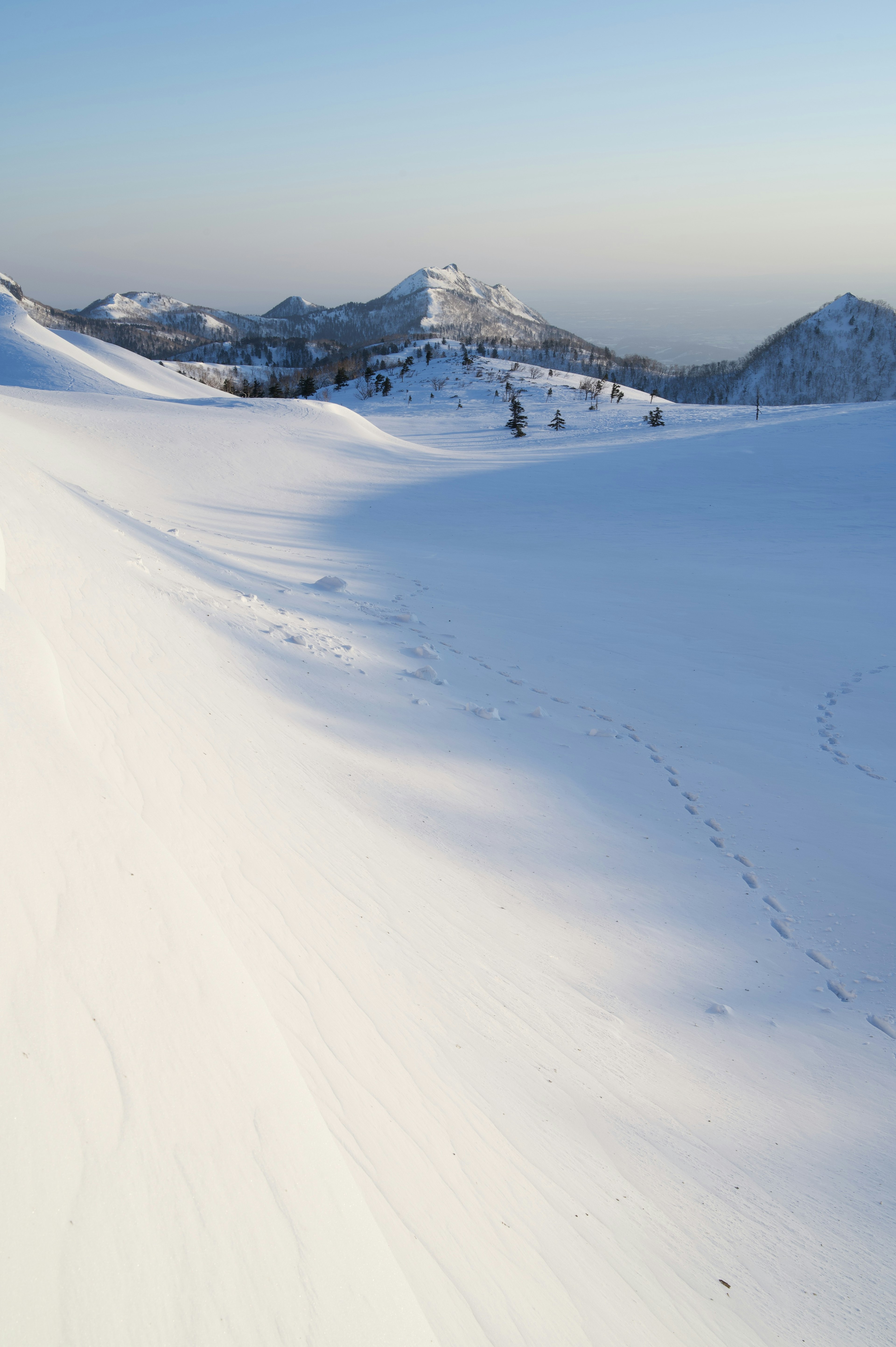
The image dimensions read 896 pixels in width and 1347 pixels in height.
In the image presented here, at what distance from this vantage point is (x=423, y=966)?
13.1 feet

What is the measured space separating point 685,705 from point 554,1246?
720 cm

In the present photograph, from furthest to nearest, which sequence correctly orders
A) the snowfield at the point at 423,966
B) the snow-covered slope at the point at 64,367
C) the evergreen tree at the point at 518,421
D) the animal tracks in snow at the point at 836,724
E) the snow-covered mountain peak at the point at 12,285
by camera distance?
the snow-covered mountain peak at the point at 12,285 → the evergreen tree at the point at 518,421 → the snow-covered slope at the point at 64,367 → the animal tracks in snow at the point at 836,724 → the snowfield at the point at 423,966

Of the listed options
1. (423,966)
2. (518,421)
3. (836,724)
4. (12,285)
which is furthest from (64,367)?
(12,285)

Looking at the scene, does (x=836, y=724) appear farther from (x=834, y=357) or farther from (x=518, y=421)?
(x=834, y=357)

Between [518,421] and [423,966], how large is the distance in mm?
32332

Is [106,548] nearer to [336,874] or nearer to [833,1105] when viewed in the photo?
[336,874]

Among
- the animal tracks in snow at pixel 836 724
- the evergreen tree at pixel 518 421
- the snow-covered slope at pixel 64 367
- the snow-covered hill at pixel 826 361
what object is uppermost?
the snow-covered hill at pixel 826 361

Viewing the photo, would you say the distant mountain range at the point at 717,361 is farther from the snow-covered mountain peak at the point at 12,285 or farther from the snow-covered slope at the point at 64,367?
the snow-covered slope at the point at 64,367

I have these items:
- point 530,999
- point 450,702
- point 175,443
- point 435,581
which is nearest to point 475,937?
point 530,999

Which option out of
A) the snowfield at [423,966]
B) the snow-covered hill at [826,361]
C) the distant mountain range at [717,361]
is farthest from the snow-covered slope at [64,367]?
the snow-covered hill at [826,361]

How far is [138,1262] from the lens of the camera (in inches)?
75.7

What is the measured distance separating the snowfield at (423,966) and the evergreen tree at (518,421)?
22812 millimetres

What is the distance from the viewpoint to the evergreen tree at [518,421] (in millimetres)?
32125

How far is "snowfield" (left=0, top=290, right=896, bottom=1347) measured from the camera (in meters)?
2.17
